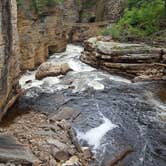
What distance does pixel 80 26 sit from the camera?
24688 mm

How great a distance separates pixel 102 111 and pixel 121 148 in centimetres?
258

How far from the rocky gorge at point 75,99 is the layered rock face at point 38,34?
1.9 inches

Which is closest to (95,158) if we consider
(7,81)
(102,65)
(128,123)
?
(128,123)

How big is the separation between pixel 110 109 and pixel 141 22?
9.38 m

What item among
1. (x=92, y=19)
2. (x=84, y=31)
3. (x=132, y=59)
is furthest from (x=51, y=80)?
(x=92, y=19)

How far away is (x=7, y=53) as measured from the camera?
9391 millimetres

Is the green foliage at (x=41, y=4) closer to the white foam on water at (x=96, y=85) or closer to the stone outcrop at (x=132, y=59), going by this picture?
the stone outcrop at (x=132, y=59)

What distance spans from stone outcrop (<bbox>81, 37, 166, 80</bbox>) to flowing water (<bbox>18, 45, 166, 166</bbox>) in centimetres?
64

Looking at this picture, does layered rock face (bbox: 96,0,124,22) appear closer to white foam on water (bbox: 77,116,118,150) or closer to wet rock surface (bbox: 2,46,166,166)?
wet rock surface (bbox: 2,46,166,166)

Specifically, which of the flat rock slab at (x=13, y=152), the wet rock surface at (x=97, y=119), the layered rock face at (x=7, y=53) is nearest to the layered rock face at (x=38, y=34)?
the wet rock surface at (x=97, y=119)

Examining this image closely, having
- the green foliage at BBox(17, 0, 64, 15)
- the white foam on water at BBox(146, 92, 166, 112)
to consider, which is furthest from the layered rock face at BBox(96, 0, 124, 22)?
the white foam on water at BBox(146, 92, 166, 112)

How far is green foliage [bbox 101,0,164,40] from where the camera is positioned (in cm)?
1741

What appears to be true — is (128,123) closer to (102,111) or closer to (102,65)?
(102,111)

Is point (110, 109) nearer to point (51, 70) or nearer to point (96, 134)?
point (96, 134)
